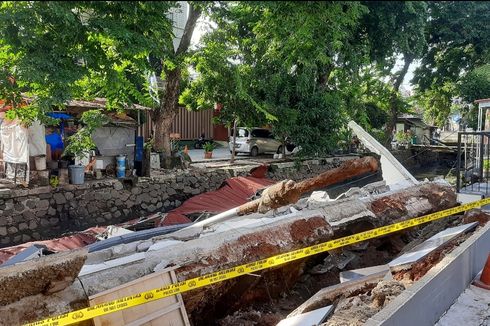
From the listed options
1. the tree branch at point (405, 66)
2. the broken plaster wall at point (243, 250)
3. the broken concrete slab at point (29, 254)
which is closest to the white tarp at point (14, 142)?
the broken concrete slab at point (29, 254)

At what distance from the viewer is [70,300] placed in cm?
351

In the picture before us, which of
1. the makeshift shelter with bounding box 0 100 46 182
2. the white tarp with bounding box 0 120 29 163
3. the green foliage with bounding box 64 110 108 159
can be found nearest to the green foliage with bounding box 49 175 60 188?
the makeshift shelter with bounding box 0 100 46 182

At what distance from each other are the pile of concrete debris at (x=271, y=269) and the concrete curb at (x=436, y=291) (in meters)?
0.11

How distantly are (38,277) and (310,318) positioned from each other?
2.49m

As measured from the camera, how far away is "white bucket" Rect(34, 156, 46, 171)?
952cm

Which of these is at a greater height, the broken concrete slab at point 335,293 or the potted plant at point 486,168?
the potted plant at point 486,168

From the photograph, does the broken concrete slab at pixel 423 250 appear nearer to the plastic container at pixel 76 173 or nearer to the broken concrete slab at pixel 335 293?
the broken concrete slab at pixel 335 293

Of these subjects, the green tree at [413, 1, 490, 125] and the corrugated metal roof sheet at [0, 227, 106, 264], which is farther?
the corrugated metal roof sheet at [0, 227, 106, 264]

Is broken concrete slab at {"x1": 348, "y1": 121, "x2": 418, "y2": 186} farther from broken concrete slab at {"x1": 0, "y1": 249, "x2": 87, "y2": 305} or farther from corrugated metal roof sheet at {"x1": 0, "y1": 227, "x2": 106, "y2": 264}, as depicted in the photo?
broken concrete slab at {"x1": 0, "y1": 249, "x2": 87, "y2": 305}

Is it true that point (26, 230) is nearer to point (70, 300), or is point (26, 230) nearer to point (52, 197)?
point (52, 197)

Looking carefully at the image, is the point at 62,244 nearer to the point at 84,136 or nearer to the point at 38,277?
the point at 38,277

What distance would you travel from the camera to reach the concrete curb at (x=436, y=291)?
9.83 feet

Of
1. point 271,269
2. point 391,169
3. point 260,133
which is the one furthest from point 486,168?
point 260,133

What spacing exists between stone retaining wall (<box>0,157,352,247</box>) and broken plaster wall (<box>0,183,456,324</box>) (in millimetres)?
6303
